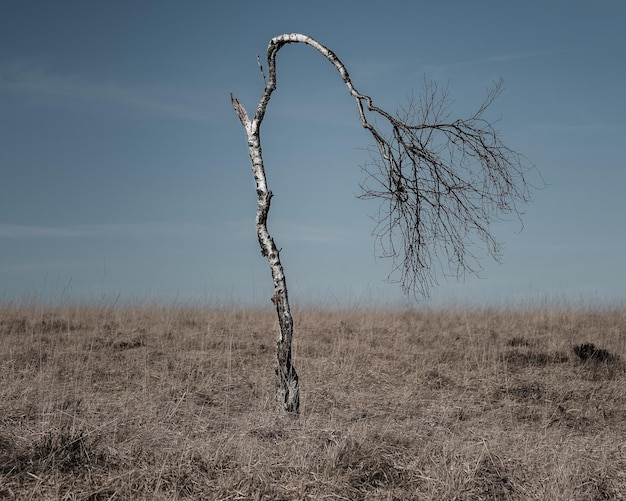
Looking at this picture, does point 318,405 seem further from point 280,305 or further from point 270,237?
point 270,237

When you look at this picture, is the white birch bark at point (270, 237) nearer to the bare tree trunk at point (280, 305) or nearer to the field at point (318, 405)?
the bare tree trunk at point (280, 305)

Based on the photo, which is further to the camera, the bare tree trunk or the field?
the bare tree trunk

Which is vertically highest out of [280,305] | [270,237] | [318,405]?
[270,237]

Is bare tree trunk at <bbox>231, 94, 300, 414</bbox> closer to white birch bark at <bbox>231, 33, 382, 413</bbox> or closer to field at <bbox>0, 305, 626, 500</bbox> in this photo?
white birch bark at <bbox>231, 33, 382, 413</bbox>

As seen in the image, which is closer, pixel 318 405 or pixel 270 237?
pixel 270 237

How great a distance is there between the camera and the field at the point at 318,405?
5.87 meters

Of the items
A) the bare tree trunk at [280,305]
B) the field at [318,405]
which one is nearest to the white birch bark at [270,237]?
the bare tree trunk at [280,305]

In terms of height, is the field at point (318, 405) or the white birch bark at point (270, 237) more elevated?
the white birch bark at point (270, 237)

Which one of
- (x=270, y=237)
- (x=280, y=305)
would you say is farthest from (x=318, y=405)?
(x=270, y=237)

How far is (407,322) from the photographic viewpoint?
54.9 feet

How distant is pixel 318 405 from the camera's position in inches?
403

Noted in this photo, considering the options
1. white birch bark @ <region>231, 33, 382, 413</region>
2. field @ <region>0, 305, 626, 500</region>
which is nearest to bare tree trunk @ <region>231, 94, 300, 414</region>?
white birch bark @ <region>231, 33, 382, 413</region>

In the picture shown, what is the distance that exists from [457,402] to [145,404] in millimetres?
4917

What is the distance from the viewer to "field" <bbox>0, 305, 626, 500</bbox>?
231 inches
